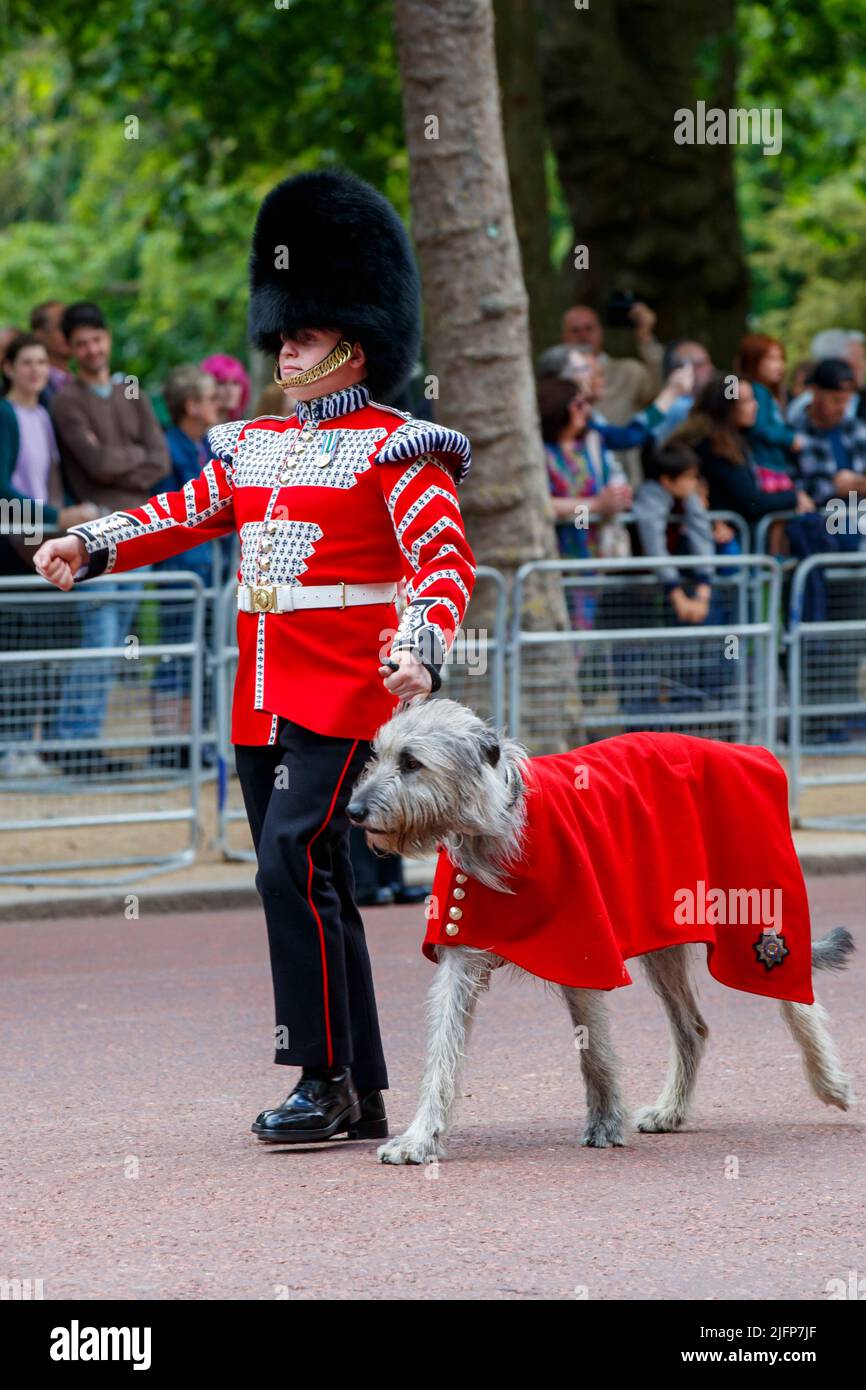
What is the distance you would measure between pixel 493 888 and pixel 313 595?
0.88 m

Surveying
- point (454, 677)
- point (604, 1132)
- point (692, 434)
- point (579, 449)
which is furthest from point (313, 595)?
point (692, 434)

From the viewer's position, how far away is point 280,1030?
19.2ft

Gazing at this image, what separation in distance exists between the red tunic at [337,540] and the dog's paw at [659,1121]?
53.3 inches

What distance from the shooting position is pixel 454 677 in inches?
439

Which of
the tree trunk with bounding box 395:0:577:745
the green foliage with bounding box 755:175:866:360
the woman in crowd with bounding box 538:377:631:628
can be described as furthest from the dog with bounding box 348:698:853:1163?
the green foliage with bounding box 755:175:866:360

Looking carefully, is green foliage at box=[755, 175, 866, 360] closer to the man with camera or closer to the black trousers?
the man with camera

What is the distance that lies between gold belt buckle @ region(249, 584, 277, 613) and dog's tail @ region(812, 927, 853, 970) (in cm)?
181

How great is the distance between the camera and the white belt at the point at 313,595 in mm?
5762

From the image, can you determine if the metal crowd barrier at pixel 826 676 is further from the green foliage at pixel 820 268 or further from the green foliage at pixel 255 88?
the green foliage at pixel 820 268

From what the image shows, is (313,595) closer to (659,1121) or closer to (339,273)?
(339,273)

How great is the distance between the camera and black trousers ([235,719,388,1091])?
18.9 ft

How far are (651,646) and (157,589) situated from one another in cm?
251

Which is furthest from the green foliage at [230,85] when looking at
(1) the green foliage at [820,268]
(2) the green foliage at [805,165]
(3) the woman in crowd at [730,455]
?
(1) the green foliage at [820,268]
